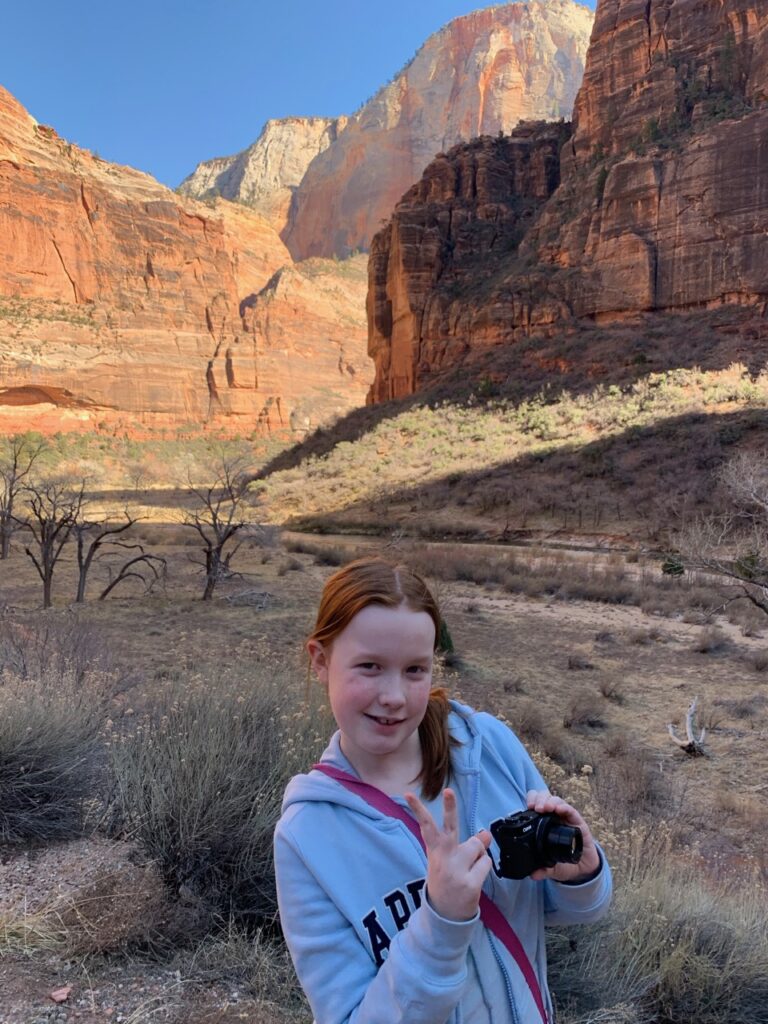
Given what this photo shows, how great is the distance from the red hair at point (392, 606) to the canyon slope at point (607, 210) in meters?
40.4

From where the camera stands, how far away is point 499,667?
8633 millimetres

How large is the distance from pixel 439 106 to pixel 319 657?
392 ft

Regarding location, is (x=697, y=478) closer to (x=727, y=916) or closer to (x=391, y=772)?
(x=727, y=916)

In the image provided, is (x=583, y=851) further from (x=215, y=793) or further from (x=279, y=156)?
(x=279, y=156)

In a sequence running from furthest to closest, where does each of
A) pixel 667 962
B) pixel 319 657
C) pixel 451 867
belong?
pixel 667 962 < pixel 319 657 < pixel 451 867

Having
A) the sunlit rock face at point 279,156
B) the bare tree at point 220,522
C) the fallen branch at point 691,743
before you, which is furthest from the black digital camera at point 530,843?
the sunlit rock face at point 279,156

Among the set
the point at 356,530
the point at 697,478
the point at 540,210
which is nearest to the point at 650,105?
the point at 540,210

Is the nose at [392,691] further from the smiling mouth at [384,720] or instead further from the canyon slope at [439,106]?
the canyon slope at [439,106]

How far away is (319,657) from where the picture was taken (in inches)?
50.2

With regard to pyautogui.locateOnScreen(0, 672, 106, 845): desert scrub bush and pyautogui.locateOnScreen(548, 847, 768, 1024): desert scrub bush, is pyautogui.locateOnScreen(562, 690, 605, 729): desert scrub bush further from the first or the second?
pyautogui.locateOnScreen(0, 672, 106, 845): desert scrub bush

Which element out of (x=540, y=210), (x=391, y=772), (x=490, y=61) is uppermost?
(x=490, y=61)

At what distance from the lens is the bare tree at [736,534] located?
10.3 meters

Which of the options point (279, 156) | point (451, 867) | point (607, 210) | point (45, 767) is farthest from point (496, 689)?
point (279, 156)

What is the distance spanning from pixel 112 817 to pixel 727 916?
99.3 inches
